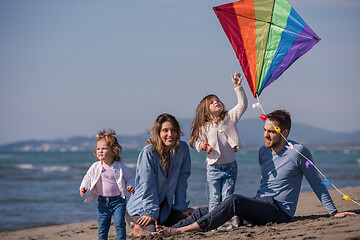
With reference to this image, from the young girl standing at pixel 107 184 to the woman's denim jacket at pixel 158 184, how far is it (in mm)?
271

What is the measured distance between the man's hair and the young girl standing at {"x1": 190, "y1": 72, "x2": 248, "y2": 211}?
1.38ft

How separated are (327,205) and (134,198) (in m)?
2.08

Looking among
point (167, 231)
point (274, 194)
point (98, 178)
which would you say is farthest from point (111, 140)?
point (274, 194)

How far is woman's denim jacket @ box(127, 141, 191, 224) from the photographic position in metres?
4.94

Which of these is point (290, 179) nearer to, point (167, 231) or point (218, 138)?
point (218, 138)

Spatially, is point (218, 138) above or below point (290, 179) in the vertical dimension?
above

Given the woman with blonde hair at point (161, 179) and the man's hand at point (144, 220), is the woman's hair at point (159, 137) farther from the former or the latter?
the man's hand at point (144, 220)

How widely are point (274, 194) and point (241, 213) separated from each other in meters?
0.46

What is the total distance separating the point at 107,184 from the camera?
471cm

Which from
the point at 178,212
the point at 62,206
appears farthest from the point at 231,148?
the point at 62,206

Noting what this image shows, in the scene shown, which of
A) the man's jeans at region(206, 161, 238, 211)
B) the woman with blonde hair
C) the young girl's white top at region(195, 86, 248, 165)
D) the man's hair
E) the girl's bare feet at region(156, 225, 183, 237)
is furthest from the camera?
the young girl's white top at region(195, 86, 248, 165)

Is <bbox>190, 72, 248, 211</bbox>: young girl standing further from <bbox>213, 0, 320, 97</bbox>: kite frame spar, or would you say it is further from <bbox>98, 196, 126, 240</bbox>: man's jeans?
<bbox>98, 196, 126, 240</bbox>: man's jeans

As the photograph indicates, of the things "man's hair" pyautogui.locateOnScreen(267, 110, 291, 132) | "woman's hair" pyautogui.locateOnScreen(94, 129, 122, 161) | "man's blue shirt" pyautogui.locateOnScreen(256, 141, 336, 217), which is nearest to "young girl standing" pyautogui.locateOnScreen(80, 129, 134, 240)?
"woman's hair" pyautogui.locateOnScreen(94, 129, 122, 161)

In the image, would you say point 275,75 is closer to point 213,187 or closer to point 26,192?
point 213,187
